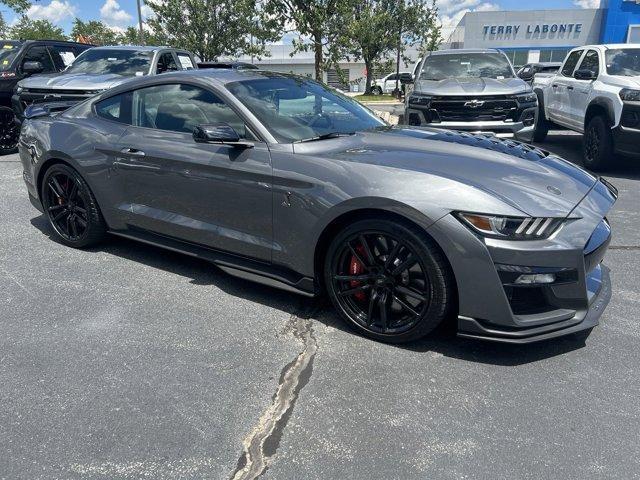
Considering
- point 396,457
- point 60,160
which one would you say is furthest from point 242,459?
point 60,160

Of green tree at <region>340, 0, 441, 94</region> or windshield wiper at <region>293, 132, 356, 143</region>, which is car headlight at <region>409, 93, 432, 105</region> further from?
green tree at <region>340, 0, 441, 94</region>

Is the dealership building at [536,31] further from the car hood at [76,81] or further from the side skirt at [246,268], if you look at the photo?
the side skirt at [246,268]

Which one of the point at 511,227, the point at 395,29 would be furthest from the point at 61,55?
the point at 395,29

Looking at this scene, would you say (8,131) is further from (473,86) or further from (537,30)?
(537,30)

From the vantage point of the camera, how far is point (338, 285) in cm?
317

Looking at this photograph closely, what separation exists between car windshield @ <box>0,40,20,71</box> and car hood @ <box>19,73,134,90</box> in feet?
4.17

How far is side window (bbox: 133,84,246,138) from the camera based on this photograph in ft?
11.8

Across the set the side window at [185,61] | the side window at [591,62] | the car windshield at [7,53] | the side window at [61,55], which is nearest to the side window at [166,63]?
the side window at [185,61]

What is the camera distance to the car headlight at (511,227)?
2.63 meters

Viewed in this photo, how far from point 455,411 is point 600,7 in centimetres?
4892

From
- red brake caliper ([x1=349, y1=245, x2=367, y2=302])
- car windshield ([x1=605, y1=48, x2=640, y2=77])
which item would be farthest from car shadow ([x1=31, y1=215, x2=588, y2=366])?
car windshield ([x1=605, y1=48, x2=640, y2=77])

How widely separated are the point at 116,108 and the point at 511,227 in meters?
3.21

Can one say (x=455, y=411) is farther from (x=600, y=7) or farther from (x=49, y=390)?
(x=600, y=7)

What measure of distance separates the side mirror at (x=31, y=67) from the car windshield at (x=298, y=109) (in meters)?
7.26
